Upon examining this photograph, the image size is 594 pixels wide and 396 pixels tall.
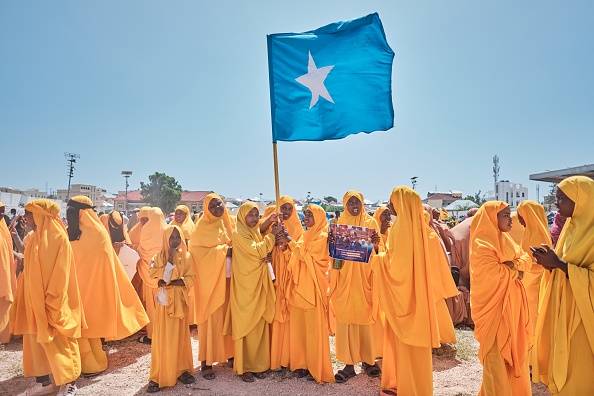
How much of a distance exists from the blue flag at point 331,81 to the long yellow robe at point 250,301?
1.30m

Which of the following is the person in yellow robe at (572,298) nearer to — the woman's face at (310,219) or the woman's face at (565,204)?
the woman's face at (565,204)

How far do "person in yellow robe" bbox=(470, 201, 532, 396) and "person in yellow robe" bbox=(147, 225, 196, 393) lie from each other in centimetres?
319

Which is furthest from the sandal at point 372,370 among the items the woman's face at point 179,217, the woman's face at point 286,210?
the woman's face at point 179,217

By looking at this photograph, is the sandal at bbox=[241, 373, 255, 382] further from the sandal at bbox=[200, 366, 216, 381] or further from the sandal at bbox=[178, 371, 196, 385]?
the sandal at bbox=[178, 371, 196, 385]

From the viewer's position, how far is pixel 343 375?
4.85 metres

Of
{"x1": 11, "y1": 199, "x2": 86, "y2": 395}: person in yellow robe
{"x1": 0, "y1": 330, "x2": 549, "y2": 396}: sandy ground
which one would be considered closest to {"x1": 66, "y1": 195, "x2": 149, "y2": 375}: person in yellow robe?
{"x1": 0, "y1": 330, "x2": 549, "y2": 396}: sandy ground

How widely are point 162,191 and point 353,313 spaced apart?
48.7 meters

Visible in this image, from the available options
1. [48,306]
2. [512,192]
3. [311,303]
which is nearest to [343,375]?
[311,303]

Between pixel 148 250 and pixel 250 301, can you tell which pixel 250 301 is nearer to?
pixel 250 301

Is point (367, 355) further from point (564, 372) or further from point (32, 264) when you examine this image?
point (32, 264)

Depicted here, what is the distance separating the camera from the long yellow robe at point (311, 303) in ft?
15.7

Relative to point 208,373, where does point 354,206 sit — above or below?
above

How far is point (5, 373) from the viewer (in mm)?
5289

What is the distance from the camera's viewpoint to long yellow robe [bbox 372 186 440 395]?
12.6 ft
